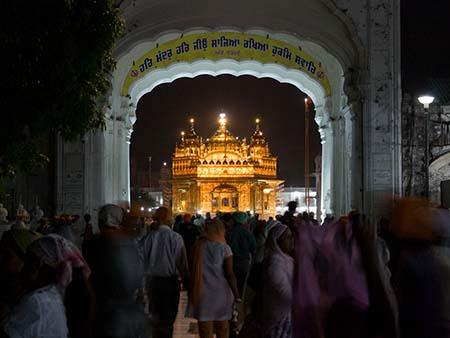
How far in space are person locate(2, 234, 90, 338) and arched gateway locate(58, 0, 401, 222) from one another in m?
12.8

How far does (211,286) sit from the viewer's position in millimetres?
7980

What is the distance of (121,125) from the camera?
20.4 meters

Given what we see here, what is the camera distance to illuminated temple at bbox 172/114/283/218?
3484cm

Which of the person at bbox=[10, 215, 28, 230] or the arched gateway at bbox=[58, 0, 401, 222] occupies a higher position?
the arched gateway at bbox=[58, 0, 401, 222]

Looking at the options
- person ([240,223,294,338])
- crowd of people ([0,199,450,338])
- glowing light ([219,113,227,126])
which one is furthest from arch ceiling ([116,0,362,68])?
glowing light ([219,113,227,126])

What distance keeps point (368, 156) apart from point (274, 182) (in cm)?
1885

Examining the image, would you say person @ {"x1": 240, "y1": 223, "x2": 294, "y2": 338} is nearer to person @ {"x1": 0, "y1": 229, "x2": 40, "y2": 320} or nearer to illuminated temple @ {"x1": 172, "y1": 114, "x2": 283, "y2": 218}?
person @ {"x1": 0, "y1": 229, "x2": 40, "y2": 320}

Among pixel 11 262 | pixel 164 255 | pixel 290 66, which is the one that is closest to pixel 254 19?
pixel 290 66

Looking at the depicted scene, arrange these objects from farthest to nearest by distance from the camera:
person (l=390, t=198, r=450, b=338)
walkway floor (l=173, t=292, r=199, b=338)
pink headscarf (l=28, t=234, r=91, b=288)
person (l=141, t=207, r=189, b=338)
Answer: walkway floor (l=173, t=292, r=199, b=338) → person (l=141, t=207, r=189, b=338) → person (l=390, t=198, r=450, b=338) → pink headscarf (l=28, t=234, r=91, b=288)

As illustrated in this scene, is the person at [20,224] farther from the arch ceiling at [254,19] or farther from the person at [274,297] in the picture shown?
the arch ceiling at [254,19]

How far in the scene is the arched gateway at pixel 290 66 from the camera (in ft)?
55.0

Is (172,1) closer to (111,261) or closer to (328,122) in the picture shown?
(328,122)

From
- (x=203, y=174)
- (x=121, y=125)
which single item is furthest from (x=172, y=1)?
(x=203, y=174)

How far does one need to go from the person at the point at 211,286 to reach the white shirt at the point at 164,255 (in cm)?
39
